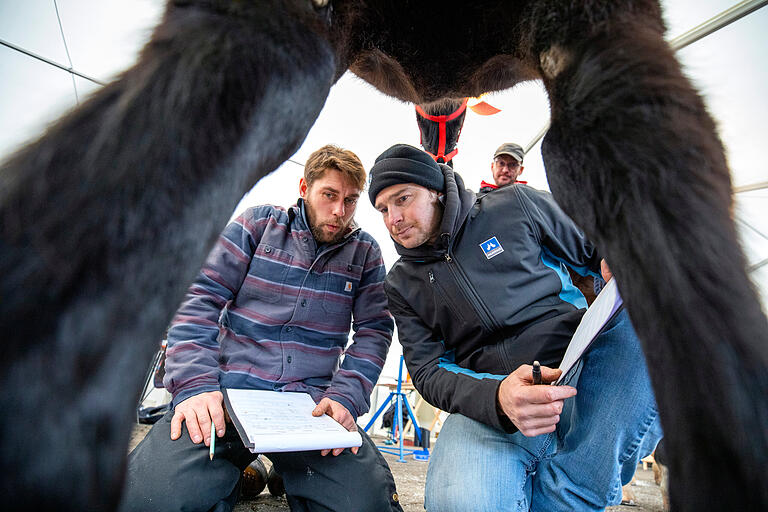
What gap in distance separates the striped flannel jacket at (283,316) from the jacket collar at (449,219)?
37 centimetres

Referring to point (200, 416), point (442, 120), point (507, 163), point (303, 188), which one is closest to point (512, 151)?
point (507, 163)

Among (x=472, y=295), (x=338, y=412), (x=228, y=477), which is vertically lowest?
(x=228, y=477)

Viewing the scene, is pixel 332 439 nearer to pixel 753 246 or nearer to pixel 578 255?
pixel 578 255

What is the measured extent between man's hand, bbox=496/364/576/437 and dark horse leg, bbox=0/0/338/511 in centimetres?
79

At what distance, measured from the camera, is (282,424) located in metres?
1.17

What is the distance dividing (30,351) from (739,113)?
591 cm

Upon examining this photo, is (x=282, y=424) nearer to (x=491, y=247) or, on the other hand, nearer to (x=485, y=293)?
(x=485, y=293)

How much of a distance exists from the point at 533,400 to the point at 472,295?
390 millimetres

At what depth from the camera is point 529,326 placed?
124cm

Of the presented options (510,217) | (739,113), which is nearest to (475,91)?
(510,217)

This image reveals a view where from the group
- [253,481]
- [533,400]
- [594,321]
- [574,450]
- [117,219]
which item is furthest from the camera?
[253,481]

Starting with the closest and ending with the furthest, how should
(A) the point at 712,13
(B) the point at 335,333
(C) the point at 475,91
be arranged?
(C) the point at 475,91 < (B) the point at 335,333 < (A) the point at 712,13

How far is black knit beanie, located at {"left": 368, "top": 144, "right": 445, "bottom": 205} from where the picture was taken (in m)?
1.46

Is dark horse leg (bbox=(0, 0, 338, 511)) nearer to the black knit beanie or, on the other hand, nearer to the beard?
the black knit beanie
